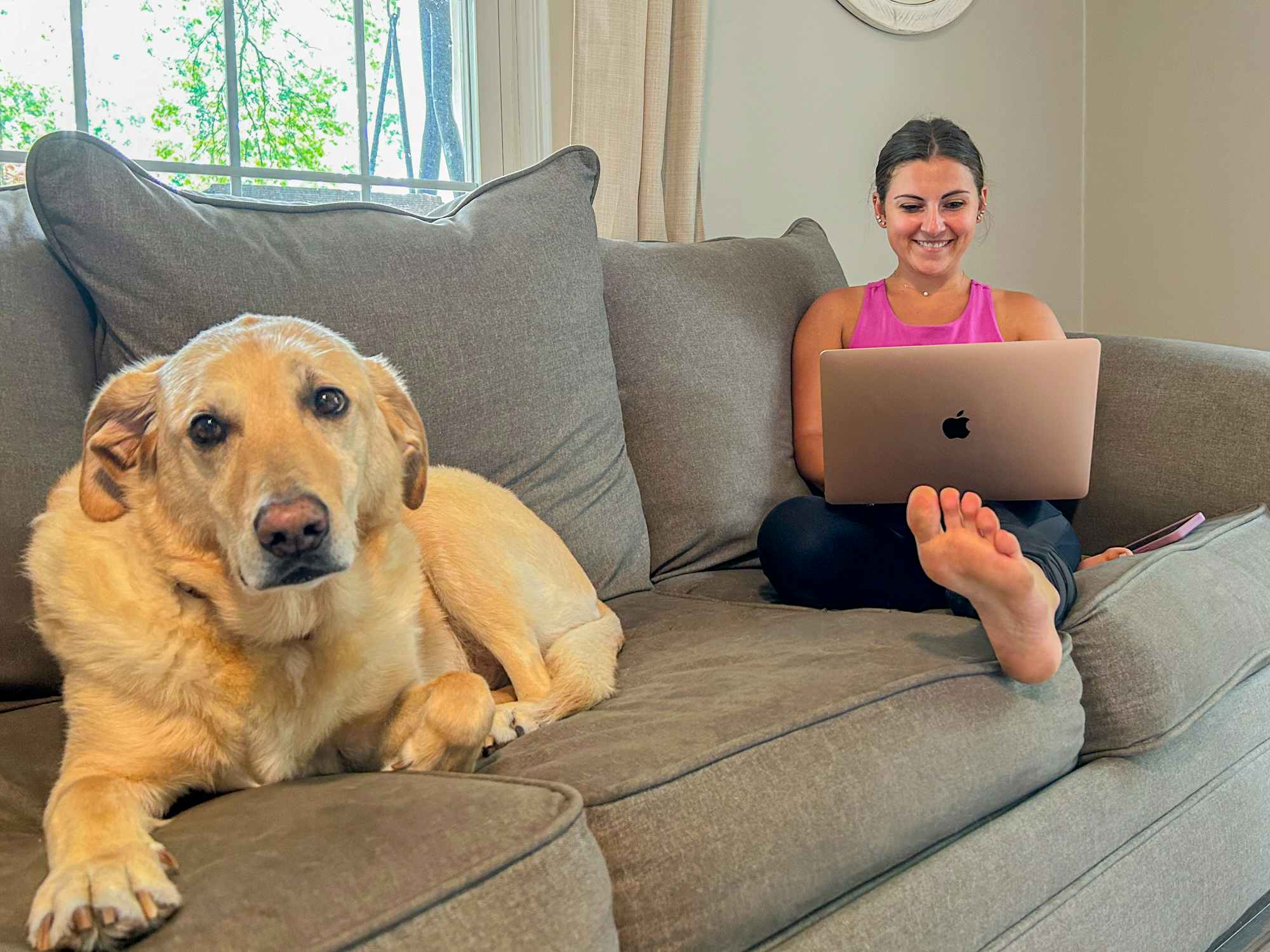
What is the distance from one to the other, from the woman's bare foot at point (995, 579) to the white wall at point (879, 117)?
1.84 m

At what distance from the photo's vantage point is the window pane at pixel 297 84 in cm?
237

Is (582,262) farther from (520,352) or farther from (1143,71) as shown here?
(1143,71)

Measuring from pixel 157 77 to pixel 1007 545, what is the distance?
1.83 m

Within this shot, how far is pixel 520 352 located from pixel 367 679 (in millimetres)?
674

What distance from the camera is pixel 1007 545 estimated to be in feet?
4.53

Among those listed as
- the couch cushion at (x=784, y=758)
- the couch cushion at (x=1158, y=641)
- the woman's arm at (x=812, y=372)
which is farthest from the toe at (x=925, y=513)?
the woman's arm at (x=812, y=372)

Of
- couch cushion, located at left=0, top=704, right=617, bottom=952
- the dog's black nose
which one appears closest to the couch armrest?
couch cushion, located at left=0, top=704, right=617, bottom=952

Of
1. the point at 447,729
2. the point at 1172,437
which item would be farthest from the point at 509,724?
the point at 1172,437

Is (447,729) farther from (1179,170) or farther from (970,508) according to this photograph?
(1179,170)

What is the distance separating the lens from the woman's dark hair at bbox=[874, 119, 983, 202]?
2305mm

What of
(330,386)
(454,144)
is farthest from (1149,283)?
(330,386)

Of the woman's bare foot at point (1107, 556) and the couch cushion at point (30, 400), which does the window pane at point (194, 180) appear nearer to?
the couch cushion at point (30, 400)

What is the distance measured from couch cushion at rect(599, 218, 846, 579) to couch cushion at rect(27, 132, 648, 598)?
3.9 inches

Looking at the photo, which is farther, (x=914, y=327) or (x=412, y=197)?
(x=412, y=197)
